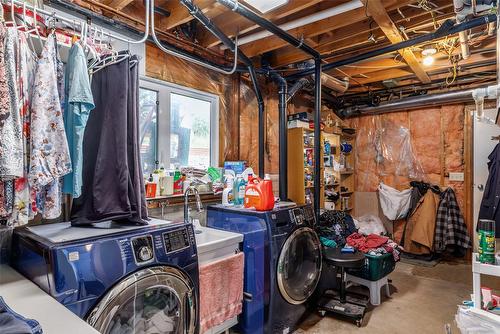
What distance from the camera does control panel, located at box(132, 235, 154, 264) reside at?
1.36 m

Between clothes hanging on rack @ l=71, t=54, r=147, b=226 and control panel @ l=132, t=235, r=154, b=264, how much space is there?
207 mm

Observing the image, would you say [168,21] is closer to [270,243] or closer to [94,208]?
[94,208]

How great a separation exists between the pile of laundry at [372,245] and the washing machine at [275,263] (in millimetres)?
718

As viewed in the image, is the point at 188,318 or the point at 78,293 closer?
the point at 78,293

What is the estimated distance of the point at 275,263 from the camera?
2098mm

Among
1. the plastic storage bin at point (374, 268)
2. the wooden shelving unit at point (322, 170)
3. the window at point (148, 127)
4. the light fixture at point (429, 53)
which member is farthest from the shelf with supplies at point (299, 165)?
the window at point (148, 127)

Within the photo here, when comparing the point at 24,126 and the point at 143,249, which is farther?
the point at 143,249

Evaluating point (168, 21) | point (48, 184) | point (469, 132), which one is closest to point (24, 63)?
point (48, 184)

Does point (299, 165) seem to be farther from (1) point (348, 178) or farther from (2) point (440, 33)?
Result: (2) point (440, 33)

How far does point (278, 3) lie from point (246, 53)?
1037 mm

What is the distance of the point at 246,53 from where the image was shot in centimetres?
294

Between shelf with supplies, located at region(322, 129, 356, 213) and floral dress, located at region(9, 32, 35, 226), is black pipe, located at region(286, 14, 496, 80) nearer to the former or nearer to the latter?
shelf with supplies, located at region(322, 129, 356, 213)

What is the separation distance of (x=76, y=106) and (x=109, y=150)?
0.83 feet

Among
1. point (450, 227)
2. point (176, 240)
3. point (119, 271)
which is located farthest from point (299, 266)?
point (450, 227)
